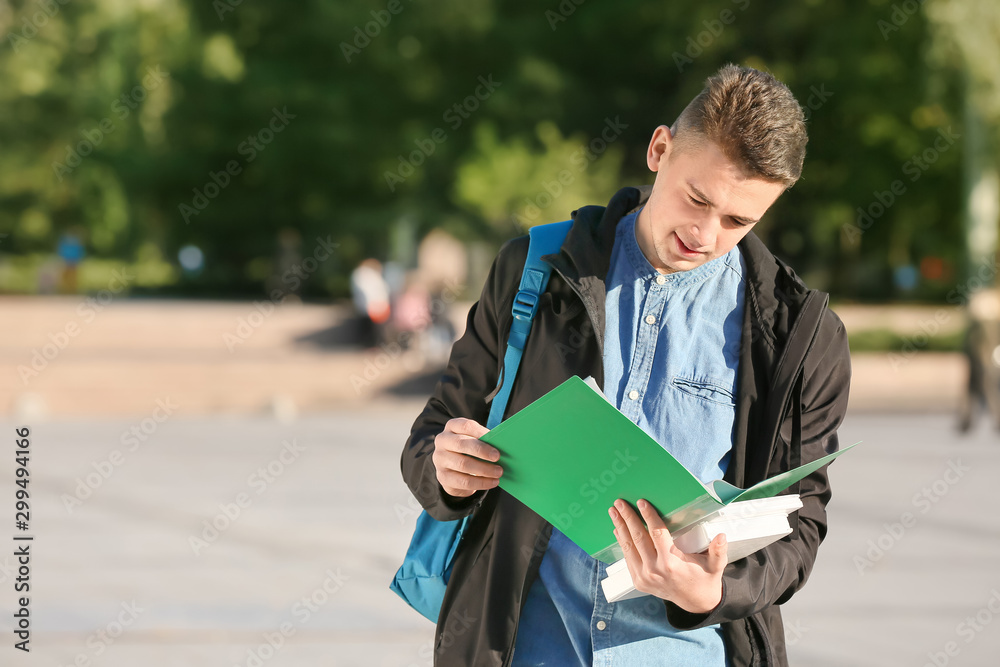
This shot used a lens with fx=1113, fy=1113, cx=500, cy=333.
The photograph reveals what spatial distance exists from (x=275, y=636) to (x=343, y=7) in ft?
86.6

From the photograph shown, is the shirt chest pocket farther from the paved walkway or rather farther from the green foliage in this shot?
the green foliage

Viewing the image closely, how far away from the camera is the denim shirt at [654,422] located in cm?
191

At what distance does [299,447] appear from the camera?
11844 mm

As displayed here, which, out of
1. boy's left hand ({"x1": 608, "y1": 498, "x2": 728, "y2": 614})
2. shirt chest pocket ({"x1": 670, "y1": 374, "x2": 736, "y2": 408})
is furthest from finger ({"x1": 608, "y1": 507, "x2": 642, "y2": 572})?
shirt chest pocket ({"x1": 670, "y1": 374, "x2": 736, "y2": 408})

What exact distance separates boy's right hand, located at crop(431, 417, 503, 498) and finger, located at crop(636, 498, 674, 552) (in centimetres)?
26

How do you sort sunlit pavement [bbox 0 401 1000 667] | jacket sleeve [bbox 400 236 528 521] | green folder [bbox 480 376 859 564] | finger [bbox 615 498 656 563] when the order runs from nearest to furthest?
green folder [bbox 480 376 859 564] < finger [bbox 615 498 656 563] < jacket sleeve [bbox 400 236 528 521] < sunlit pavement [bbox 0 401 1000 667]

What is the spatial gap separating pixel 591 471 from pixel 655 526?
126 mm

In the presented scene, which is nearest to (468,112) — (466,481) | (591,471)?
(466,481)

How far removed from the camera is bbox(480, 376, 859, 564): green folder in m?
1.58

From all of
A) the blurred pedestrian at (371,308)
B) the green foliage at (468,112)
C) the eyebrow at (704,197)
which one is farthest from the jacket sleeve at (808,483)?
the green foliage at (468,112)

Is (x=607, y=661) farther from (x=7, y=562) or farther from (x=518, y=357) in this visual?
(x=7, y=562)

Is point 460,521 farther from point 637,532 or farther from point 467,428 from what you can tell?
point 637,532

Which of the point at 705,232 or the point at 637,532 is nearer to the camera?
the point at 637,532

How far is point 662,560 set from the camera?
1665mm
